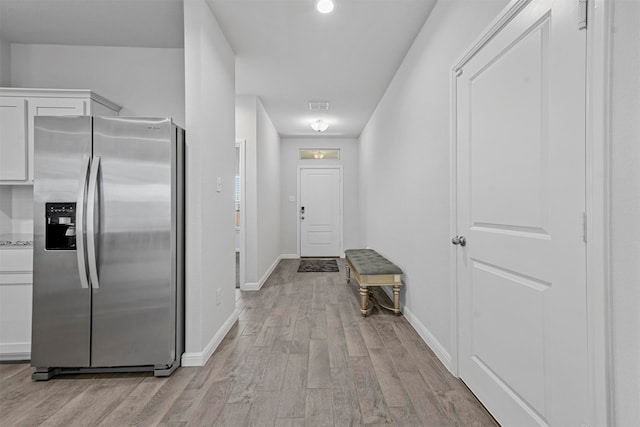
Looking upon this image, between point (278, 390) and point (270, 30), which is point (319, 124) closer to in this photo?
point (270, 30)

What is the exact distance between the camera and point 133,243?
7.02 ft

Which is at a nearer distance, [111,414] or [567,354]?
[567,354]

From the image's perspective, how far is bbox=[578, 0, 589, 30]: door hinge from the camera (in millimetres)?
1089

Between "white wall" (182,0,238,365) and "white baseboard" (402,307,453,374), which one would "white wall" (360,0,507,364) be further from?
"white wall" (182,0,238,365)

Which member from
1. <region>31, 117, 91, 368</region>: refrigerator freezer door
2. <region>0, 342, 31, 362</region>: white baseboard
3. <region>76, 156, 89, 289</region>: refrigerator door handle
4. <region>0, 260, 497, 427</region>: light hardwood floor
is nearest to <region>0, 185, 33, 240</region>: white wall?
<region>0, 342, 31, 362</region>: white baseboard

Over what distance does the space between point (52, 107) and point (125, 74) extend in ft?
2.37

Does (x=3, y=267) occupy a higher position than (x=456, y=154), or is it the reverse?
(x=456, y=154)

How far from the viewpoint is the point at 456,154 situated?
82.8 inches

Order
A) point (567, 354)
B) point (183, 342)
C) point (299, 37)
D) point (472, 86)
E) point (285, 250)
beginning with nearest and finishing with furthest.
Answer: point (567, 354), point (472, 86), point (183, 342), point (299, 37), point (285, 250)

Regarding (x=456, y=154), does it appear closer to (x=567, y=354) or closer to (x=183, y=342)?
(x=567, y=354)

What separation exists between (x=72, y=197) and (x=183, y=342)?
4.06 ft

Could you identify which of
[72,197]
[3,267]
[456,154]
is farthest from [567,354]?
[3,267]

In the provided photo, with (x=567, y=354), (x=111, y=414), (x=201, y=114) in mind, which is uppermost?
(x=201, y=114)

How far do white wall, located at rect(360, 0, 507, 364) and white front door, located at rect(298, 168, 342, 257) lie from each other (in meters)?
2.98
